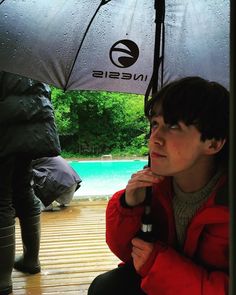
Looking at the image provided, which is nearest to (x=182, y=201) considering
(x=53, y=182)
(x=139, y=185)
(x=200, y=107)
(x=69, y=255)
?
(x=139, y=185)

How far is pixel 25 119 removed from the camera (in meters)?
1.92

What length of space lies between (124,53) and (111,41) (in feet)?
0.26

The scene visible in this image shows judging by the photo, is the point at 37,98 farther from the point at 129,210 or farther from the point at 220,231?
the point at 220,231

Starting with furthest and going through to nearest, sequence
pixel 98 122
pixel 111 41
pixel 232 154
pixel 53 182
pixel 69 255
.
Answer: pixel 98 122 < pixel 53 182 < pixel 69 255 < pixel 111 41 < pixel 232 154

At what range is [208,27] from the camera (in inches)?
64.1

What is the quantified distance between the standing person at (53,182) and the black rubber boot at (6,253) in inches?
65.1

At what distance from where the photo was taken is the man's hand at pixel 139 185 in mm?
1114

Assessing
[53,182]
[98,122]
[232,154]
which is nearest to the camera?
[232,154]

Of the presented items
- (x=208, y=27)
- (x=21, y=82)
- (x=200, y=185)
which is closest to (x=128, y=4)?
(x=208, y=27)

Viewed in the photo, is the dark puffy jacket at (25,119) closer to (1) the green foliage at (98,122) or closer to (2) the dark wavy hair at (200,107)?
(2) the dark wavy hair at (200,107)

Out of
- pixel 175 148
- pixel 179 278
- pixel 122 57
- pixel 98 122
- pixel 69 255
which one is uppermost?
pixel 98 122

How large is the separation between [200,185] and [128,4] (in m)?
0.78

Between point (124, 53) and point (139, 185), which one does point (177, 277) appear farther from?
point (124, 53)

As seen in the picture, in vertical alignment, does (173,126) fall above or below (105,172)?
above
